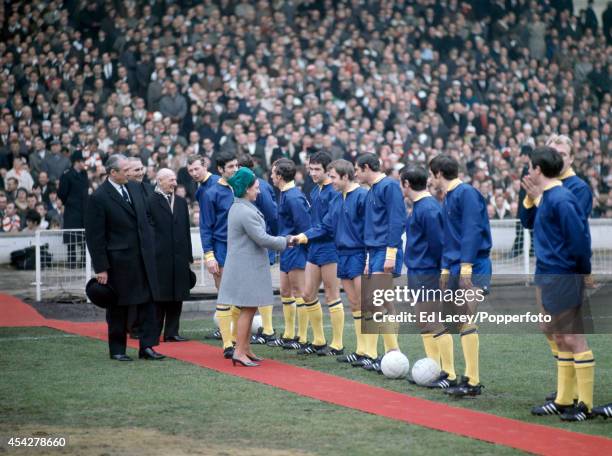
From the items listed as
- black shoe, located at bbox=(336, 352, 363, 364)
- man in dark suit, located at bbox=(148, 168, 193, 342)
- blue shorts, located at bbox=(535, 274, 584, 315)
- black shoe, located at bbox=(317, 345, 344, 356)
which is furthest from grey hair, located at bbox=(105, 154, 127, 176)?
blue shorts, located at bbox=(535, 274, 584, 315)

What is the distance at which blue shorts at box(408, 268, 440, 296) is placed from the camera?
941 cm

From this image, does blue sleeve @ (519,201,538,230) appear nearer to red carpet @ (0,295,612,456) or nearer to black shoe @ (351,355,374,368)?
red carpet @ (0,295,612,456)

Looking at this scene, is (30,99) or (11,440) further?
(30,99)

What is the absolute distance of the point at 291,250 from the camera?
468 inches

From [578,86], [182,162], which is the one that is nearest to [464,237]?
[182,162]

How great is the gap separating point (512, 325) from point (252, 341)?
3.13m

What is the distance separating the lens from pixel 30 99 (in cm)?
2131

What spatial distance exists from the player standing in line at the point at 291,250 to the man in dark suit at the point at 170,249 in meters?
1.21

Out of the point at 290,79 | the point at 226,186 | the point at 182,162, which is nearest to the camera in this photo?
the point at 226,186

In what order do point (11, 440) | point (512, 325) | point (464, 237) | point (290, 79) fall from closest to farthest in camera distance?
1. point (11, 440)
2. point (464, 237)
3. point (512, 325)
4. point (290, 79)

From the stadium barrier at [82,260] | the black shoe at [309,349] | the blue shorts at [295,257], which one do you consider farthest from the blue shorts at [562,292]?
the stadium barrier at [82,260]

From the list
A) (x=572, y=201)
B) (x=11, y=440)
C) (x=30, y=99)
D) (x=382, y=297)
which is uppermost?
(x=30, y=99)

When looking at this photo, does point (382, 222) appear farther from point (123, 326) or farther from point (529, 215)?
point (123, 326)

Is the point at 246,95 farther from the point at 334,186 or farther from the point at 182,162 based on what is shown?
the point at 334,186
